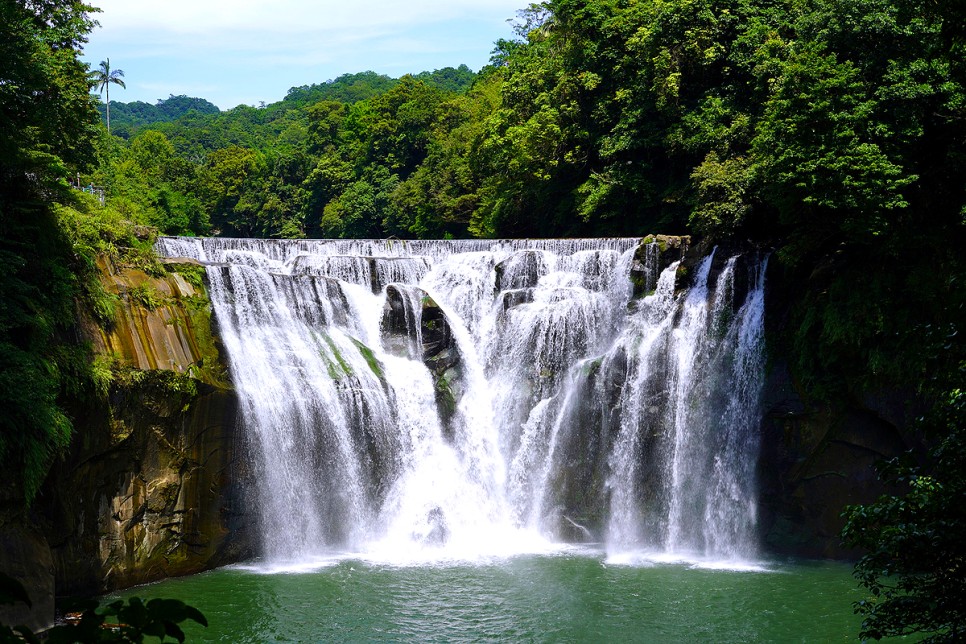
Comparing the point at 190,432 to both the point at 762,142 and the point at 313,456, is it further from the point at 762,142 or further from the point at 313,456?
the point at 762,142

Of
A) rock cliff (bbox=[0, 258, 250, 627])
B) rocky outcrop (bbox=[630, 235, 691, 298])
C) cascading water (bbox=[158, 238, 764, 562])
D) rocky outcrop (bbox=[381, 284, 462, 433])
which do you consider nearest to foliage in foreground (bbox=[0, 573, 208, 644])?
rock cliff (bbox=[0, 258, 250, 627])

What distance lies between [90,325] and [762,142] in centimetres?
1453

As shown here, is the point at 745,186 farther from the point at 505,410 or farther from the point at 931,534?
the point at 931,534

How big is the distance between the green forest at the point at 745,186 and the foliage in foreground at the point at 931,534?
0.02m

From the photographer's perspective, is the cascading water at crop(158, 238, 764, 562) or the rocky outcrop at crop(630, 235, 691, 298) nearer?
the cascading water at crop(158, 238, 764, 562)

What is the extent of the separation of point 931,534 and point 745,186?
1642 centimetres

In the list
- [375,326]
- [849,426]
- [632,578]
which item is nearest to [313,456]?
[375,326]

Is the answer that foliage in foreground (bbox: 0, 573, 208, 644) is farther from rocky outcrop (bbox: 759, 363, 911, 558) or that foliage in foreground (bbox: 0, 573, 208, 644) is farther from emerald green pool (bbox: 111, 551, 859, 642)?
rocky outcrop (bbox: 759, 363, 911, 558)

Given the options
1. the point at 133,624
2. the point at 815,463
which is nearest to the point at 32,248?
the point at 133,624

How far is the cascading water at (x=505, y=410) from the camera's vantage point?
19562 mm

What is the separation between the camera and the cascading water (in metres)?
19.6

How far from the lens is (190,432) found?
17406 mm

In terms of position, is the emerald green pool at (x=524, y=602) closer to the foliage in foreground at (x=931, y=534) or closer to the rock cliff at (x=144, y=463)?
the rock cliff at (x=144, y=463)

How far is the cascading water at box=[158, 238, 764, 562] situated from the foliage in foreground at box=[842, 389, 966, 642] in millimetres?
12831
